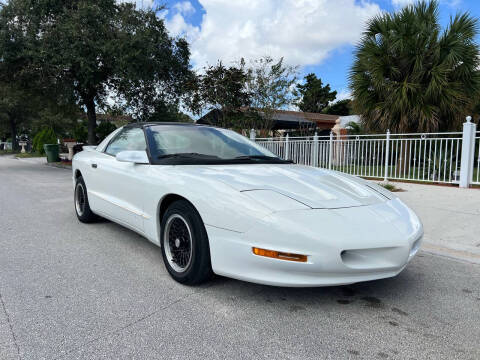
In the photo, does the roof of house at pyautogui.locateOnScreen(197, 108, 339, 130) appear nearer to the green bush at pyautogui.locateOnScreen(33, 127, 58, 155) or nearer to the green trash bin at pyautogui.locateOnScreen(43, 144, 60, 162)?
the green trash bin at pyautogui.locateOnScreen(43, 144, 60, 162)

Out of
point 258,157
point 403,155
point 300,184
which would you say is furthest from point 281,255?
point 403,155

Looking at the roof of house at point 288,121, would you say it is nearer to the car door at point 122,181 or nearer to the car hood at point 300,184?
the car door at point 122,181

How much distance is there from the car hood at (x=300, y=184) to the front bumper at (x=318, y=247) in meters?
0.18

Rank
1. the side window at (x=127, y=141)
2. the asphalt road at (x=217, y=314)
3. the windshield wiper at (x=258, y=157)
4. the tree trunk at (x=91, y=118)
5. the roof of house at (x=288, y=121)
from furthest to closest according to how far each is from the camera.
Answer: the tree trunk at (x=91, y=118) → the roof of house at (x=288, y=121) → the side window at (x=127, y=141) → the windshield wiper at (x=258, y=157) → the asphalt road at (x=217, y=314)

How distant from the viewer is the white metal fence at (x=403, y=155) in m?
8.81

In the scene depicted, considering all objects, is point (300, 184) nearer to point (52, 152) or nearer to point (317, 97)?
point (52, 152)

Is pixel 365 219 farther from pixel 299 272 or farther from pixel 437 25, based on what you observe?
pixel 437 25

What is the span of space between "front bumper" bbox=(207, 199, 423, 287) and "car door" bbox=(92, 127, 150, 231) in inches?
51.9

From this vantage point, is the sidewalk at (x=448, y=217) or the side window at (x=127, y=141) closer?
the side window at (x=127, y=141)

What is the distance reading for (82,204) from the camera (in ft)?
17.2

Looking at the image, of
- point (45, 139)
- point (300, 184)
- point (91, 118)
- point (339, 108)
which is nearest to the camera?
point (300, 184)

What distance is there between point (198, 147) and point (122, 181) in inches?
34.9

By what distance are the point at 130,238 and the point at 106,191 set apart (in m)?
0.63

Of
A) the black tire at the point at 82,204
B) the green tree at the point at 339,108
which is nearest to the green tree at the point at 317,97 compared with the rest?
the green tree at the point at 339,108
